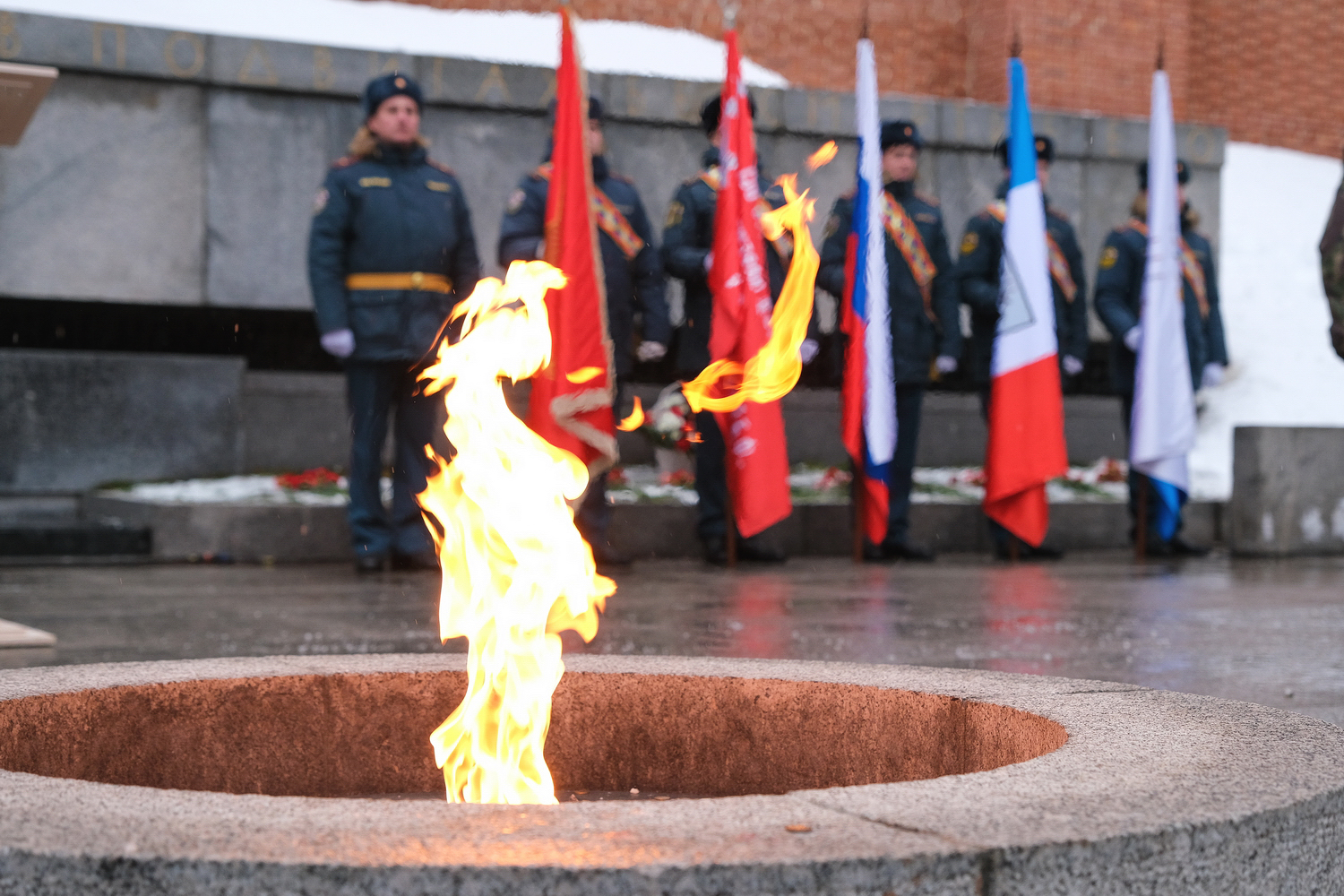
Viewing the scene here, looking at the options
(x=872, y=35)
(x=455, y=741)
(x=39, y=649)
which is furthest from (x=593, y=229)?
(x=872, y=35)

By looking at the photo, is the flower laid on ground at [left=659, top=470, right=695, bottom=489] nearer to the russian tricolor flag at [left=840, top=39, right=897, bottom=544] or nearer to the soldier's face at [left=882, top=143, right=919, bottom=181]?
the russian tricolor flag at [left=840, top=39, right=897, bottom=544]

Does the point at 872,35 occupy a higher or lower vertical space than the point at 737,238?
higher

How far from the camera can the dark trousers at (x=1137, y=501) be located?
8492mm

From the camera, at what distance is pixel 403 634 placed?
4.50 metres

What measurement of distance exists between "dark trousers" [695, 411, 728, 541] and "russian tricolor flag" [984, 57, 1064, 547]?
1.36 metres

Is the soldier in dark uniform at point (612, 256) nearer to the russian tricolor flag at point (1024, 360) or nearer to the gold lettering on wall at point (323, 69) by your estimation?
the russian tricolor flag at point (1024, 360)

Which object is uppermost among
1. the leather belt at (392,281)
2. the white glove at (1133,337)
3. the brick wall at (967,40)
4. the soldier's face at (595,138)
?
the brick wall at (967,40)

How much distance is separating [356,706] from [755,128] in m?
9.00

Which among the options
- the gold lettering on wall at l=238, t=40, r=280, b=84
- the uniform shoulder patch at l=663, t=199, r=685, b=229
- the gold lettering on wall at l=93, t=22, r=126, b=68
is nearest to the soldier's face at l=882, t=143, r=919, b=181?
the uniform shoulder patch at l=663, t=199, r=685, b=229

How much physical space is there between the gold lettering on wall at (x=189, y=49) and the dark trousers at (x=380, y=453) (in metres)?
3.33

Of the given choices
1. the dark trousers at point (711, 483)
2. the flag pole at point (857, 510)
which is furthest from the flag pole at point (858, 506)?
the dark trousers at point (711, 483)

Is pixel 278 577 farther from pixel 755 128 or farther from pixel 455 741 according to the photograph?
pixel 755 128

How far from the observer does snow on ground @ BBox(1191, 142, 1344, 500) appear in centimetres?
1295

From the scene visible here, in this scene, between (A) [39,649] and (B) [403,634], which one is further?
(B) [403,634]
